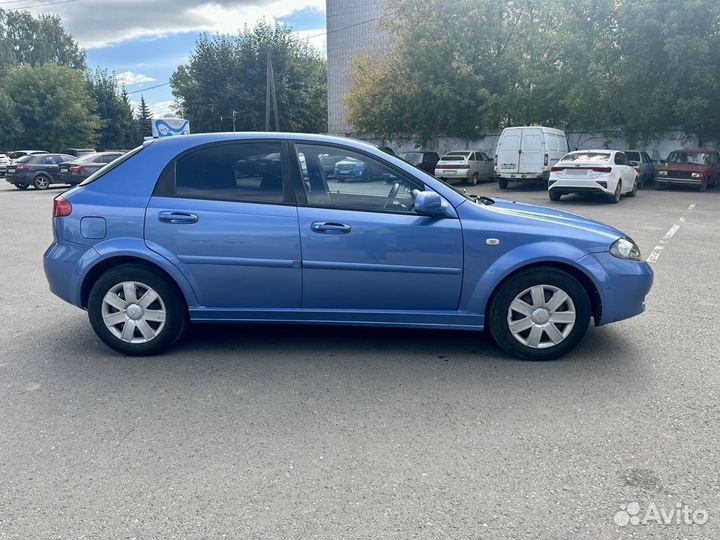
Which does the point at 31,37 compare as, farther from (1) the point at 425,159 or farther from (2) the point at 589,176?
(2) the point at 589,176

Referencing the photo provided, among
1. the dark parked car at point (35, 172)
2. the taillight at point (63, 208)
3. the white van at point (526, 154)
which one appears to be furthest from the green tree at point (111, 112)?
the taillight at point (63, 208)

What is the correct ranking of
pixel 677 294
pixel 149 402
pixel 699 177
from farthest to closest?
pixel 699 177, pixel 677 294, pixel 149 402

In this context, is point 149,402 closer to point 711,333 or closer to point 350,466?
point 350,466

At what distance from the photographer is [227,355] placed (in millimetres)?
4781

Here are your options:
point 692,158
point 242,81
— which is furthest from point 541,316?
point 242,81

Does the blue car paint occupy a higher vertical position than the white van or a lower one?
lower

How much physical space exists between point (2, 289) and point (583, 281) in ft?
20.4

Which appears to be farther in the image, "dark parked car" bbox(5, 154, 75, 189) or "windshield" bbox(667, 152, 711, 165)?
"dark parked car" bbox(5, 154, 75, 189)

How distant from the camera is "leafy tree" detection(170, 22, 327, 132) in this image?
1845 inches

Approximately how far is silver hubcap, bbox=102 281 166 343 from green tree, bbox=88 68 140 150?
60262 mm

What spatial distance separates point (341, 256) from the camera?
450cm

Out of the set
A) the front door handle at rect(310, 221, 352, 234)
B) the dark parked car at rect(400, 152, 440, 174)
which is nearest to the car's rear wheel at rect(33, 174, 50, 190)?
the dark parked car at rect(400, 152, 440, 174)

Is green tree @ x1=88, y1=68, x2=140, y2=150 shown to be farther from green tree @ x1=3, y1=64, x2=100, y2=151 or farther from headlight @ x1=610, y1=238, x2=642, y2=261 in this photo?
headlight @ x1=610, y1=238, x2=642, y2=261

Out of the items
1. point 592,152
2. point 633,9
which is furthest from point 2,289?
point 633,9
